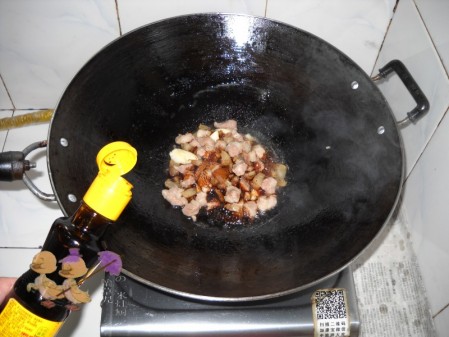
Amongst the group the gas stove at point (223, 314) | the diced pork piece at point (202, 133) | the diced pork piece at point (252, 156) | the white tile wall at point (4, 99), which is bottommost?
the gas stove at point (223, 314)

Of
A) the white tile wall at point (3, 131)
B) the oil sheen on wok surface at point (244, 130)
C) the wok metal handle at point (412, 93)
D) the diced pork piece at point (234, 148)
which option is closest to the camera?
the oil sheen on wok surface at point (244, 130)

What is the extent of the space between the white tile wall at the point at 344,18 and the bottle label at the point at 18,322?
2.69 feet

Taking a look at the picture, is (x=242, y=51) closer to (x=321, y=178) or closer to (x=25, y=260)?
(x=321, y=178)

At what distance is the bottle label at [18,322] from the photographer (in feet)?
1.68

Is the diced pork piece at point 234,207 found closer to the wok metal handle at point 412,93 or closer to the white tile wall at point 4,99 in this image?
the wok metal handle at point 412,93

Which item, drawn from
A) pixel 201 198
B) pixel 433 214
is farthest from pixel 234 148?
pixel 433 214

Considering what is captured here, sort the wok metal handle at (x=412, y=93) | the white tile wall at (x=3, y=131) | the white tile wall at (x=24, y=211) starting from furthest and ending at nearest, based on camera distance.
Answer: the white tile wall at (x=3, y=131)
the white tile wall at (x=24, y=211)
the wok metal handle at (x=412, y=93)

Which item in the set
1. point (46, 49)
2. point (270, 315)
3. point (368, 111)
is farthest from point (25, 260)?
point (368, 111)

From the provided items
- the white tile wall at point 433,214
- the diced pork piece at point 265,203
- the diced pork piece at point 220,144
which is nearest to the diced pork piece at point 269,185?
the diced pork piece at point 265,203

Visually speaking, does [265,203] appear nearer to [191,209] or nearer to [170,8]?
[191,209]

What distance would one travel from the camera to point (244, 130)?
0.98 metres

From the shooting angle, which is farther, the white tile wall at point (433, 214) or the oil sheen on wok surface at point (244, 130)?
the white tile wall at point (433, 214)

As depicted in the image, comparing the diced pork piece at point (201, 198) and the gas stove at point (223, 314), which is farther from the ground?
the diced pork piece at point (201, 198)

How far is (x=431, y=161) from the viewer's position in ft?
2.98
